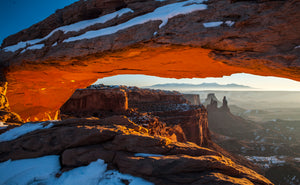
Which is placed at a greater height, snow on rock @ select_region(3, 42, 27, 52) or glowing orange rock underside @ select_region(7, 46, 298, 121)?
snow on rock @ select_region(3, 42, 27, 52)

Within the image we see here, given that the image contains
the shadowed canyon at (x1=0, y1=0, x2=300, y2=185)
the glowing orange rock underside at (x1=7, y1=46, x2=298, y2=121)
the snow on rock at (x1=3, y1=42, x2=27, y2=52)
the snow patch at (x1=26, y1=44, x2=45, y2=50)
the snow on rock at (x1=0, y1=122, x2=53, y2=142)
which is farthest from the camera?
the snow on rock at (x1=3, y1=42, x2=27, y2=52)

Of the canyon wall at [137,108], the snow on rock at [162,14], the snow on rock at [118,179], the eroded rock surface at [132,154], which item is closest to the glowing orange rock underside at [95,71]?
the snow on rock at [162,14]

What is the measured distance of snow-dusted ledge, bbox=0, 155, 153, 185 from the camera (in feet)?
8.12

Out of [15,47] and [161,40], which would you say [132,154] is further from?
[15,47]

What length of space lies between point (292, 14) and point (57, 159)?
6.70m

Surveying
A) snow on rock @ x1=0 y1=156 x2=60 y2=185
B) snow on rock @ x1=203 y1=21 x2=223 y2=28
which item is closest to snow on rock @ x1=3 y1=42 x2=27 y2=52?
snow on rock @ x1=0 y1=156 x2=60 y2=185

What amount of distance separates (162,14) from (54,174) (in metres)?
5.65

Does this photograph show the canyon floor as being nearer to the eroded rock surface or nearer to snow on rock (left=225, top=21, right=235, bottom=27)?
Answer: the eroded rock surface

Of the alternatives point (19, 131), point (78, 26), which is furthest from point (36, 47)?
point (19, 131)

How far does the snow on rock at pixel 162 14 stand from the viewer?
496 centimetres

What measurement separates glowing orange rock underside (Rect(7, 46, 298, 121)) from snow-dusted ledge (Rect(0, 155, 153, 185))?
14.3 feet

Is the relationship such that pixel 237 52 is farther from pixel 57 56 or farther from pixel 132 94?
pixel 132 94

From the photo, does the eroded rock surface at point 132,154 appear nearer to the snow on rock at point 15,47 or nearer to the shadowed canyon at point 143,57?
the shadowed canyon at point 143,57

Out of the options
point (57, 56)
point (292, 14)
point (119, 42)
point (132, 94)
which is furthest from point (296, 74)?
point (132, 94)
